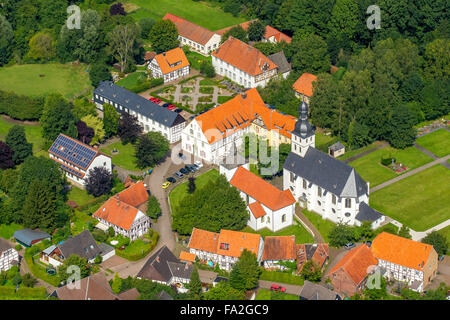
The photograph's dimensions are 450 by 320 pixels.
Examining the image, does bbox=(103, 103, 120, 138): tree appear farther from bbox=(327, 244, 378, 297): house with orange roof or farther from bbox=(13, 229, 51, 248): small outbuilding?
bbox=(327, 244, 378, 297): house with orange roof

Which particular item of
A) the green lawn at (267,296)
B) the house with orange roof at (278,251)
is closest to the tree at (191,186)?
the house with orange roof at (278,251)

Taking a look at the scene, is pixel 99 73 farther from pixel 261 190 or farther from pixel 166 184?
pixel 261 190

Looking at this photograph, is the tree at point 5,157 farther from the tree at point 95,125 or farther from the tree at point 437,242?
the tree at point 437,242

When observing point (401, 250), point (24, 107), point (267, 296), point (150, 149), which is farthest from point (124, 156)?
point (401, 250)

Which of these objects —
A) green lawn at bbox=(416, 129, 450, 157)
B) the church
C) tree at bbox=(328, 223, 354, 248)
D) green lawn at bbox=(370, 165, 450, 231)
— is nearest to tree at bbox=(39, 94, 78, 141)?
the church
